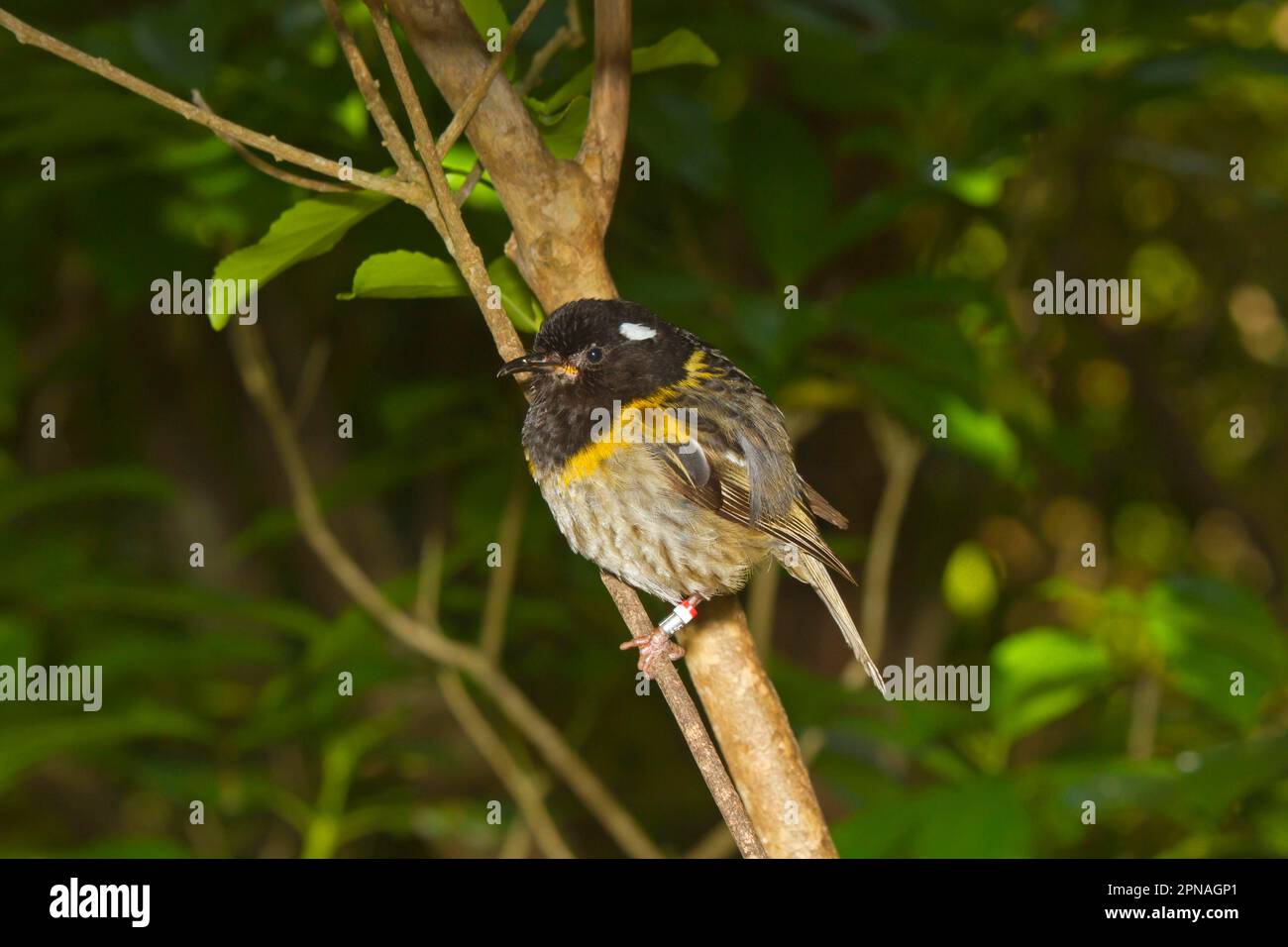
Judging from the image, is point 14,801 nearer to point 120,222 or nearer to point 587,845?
point 587,845

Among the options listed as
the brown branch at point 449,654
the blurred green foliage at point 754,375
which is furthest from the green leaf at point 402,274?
the brown branch at point 449,654

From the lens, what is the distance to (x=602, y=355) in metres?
2.29

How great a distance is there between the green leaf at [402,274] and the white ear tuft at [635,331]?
0.32 metres

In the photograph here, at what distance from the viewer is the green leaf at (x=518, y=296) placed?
7.34ft

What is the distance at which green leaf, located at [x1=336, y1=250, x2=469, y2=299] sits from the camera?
76.3 inches

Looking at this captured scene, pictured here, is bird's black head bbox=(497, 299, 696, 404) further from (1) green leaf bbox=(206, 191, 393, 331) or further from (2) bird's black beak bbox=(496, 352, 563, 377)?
(1) green leaf bbox=(206, 191, 393, 331)

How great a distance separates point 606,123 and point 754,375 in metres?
1.45

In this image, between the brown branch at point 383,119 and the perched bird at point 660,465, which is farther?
the perched bird at point 660,465

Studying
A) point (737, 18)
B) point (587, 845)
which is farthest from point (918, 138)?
point (587, 845)

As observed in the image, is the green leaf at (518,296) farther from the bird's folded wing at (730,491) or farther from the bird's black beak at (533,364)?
the bird's folded wing at (730,491)

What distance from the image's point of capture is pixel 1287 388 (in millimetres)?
6262

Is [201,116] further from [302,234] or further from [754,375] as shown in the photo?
[754,375]

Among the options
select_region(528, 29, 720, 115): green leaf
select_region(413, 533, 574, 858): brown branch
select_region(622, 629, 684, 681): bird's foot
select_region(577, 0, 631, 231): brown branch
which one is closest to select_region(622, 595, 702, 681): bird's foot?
select_region(622, 629, 684, 681): bird's foot

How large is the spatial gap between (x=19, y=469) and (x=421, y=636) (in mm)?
2919
